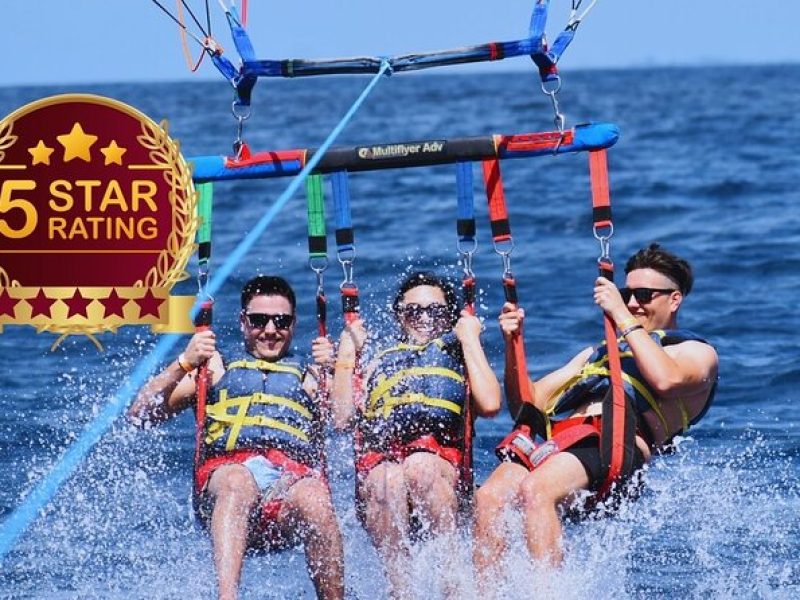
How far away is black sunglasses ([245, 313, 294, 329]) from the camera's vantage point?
5.96 meters

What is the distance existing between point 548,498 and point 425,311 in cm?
93

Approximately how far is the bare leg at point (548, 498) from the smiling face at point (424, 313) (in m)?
0.73

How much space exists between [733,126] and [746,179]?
11211 millimetres

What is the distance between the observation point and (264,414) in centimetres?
589

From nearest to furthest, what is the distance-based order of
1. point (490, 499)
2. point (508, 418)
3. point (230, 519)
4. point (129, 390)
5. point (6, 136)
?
point (129, 390) → point (230, 519) → point (490, 499) → point (6, 136) → point (508, 418)

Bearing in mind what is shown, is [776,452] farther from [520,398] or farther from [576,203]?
[576,203]

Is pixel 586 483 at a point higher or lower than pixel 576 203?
lower

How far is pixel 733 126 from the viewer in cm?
3173

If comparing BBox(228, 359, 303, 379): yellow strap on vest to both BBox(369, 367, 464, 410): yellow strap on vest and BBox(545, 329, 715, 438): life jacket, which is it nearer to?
BBox(369, 367, 464, 410): yellow strap on vest

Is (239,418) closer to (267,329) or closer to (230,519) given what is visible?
(267,329)

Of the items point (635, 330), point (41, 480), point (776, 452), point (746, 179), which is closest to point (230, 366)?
point (635, 330)

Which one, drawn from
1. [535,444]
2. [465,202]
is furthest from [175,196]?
[535,444]

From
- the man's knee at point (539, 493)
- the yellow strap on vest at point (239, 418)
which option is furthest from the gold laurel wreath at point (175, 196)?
the man's knee at point (539, 493)

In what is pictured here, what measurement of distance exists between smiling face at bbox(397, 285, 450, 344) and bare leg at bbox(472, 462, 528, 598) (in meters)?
0.70
